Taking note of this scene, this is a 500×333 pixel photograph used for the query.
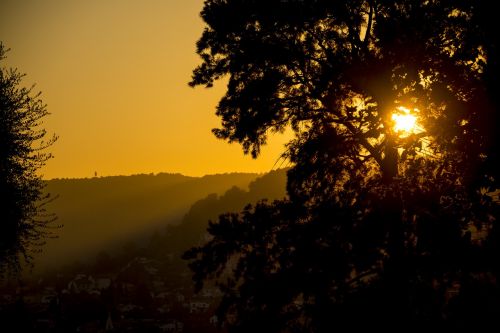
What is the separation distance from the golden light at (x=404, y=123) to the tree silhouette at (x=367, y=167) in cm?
7

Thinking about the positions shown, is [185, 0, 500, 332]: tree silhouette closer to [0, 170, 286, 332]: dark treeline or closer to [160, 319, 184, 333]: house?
[0, 170, 286, 332]: dark treeline

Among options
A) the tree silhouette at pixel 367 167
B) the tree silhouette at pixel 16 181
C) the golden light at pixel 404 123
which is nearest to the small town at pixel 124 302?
the tree silhouette at pixel 16 181

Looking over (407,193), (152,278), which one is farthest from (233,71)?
(152,278)

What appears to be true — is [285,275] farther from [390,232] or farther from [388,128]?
[388,128]

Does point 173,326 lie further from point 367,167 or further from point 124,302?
point 367,167

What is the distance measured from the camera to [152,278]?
12962 cm

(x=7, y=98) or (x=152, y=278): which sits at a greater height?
(x=7, y=98)

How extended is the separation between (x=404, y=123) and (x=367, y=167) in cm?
382

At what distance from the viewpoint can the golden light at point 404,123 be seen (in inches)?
308

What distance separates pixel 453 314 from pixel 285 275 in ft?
9.39

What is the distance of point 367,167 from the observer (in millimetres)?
11719

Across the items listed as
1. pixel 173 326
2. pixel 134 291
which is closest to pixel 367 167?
pixel 173 326

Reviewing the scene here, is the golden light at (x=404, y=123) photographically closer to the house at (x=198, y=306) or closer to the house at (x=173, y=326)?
the house at (x=173, y=326)

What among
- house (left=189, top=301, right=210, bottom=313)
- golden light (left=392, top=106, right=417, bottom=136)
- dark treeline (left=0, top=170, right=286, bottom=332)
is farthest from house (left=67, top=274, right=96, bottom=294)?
golden light (left=392, top=106, right=417, bottom=136)
